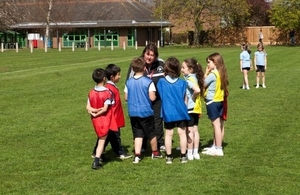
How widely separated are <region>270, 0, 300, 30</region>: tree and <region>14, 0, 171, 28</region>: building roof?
1446 cm

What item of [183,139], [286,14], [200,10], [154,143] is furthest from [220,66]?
[286,14]

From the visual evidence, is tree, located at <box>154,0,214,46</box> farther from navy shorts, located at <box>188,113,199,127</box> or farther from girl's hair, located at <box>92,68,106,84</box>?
girl's hair, located at <box>92,68,106,84</box>

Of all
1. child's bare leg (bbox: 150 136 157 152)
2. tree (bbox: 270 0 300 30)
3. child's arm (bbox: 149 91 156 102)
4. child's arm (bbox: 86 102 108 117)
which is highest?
tree (bbox: 270 0 300 30)

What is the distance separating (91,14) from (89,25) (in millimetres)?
3787

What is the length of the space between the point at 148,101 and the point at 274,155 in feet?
7.38

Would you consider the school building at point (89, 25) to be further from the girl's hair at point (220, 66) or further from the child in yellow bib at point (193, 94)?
the child in yellow bib at point (193, 94)

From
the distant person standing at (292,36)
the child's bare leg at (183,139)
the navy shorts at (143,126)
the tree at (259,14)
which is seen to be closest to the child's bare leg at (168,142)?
the child's bare leg at (183,139)

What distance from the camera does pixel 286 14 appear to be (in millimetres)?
65375

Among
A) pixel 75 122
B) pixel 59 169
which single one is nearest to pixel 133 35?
pixel 75 122

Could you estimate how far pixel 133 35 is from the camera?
254ft

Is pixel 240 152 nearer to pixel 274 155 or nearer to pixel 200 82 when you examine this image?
pixel 274 155

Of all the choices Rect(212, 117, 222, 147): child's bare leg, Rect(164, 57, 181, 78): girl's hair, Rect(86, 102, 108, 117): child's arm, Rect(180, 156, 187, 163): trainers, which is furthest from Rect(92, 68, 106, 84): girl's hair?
Rect(212, 117, 222, 147): child's bare leg

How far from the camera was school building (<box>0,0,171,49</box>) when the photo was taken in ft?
252

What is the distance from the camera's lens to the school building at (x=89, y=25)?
252 feet
